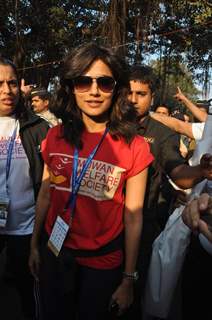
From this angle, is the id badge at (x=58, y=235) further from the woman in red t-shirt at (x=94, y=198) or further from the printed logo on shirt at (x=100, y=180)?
the printed logo on shirt at (x=100, y=180)

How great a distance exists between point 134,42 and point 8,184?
9.92m

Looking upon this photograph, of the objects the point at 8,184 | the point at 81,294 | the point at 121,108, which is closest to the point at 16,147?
the point at 8,184

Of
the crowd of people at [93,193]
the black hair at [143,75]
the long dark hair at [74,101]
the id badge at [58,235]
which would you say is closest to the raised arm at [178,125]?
the black hair at [143,75]

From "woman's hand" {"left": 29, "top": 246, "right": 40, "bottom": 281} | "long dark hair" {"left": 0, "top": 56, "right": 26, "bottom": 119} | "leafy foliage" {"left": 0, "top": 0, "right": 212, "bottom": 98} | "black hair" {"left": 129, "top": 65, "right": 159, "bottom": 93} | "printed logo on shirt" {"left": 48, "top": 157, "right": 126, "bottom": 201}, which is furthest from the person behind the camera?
"leafy foliage" {"left": 0, "top": 0, "right": 212, "bottom": 98}

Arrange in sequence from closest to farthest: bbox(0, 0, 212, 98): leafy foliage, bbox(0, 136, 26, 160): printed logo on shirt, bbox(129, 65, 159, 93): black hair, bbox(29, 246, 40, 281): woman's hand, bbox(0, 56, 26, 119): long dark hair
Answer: bbox(29, 246, 40, 281): woman's hand, bbox(0, 136, 26, 160): printed logo on shirt, bbox(0, 56, 26, 119): long dark hair, bbox(129, 65, 159, 93): black hair, bbox(0, 0, 212, 98): leafy foliage

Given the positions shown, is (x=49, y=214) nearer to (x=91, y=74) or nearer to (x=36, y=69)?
(x=91, y=74)

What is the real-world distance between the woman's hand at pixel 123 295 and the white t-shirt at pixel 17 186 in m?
0.94

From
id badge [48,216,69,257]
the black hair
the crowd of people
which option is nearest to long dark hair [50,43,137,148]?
the crowd of people

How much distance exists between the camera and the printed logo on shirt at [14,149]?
264cm

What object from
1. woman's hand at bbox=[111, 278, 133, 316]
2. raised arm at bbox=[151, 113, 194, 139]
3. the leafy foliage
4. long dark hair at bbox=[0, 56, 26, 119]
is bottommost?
woman's hand at bbox=[111, 278, 133, 316]

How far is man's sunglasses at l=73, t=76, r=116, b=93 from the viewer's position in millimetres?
2062

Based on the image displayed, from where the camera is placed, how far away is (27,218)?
8.98ft

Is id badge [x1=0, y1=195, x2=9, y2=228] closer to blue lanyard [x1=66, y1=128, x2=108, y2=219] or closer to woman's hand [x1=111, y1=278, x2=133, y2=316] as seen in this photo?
blue lanyard [x1=66, y1=128, x2=108, y2=219]

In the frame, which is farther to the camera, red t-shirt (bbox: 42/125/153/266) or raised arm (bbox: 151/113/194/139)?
raised arm (bbox: 151/113/194/139)
